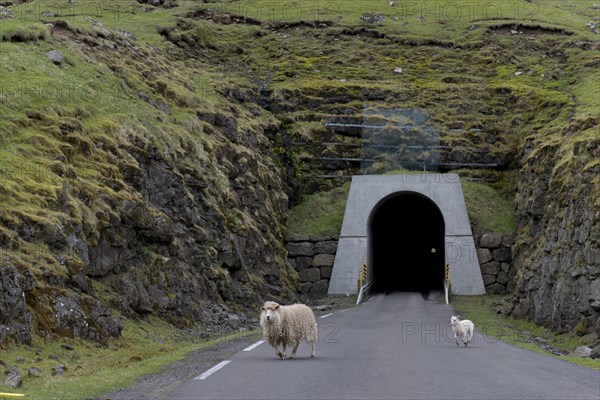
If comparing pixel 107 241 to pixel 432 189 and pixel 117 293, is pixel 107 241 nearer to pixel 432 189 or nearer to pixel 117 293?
pixel 117 293

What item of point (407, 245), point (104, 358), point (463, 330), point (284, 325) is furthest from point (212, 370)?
point (407, 245)

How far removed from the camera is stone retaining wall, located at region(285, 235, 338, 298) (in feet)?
135

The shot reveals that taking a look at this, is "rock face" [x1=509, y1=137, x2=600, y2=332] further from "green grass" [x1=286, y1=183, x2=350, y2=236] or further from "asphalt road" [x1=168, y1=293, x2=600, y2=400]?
"green grass" [x1=286, y1=183, x2=350, y2=236]

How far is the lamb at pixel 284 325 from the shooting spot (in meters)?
16.0

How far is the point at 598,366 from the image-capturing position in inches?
657

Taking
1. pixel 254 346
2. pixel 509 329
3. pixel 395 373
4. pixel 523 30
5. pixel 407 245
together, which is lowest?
pixel 407 245

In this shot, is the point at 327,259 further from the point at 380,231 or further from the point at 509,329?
the point at 509,329

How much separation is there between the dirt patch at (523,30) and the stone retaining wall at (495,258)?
3540 centimetres

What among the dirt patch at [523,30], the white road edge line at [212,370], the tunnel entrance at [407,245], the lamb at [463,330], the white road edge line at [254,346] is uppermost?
the dirt patch at [523,30]

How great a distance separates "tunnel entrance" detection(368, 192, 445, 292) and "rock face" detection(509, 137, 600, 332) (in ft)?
33.4

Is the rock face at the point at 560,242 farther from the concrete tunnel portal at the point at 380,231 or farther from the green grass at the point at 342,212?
the concrete tunnel portal at the point at 380,231

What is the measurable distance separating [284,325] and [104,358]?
13.8 feet

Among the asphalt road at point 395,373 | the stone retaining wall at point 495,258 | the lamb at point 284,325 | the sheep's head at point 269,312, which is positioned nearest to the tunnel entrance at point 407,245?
the stone retaining wall at point 495,258

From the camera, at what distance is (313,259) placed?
41812 mm
